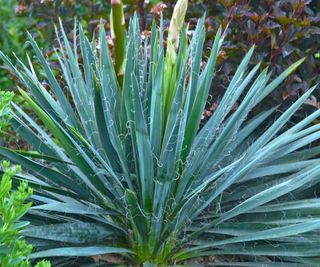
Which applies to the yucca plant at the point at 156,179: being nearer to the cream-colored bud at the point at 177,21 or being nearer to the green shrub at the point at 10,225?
the cream-colored bud at the point at 177,21

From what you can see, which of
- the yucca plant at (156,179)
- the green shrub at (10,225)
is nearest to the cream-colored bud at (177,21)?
the yucca plant at (156,179)

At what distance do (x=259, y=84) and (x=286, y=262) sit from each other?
848 millimetres

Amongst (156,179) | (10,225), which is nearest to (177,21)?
(156,179)

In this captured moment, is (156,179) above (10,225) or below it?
below

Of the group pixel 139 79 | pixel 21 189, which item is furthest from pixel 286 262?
pixel 21 189

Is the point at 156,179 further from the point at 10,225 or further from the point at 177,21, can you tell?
the point at 10,225

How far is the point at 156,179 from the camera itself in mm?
3031

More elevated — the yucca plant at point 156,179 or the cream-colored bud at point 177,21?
the cream-colored bud at point 177,21

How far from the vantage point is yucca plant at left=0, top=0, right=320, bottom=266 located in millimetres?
3025

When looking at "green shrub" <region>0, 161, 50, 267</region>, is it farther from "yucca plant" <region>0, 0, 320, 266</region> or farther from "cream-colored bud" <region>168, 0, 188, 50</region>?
"cream-colored bud" <region>168, 0, 188, 50</region>

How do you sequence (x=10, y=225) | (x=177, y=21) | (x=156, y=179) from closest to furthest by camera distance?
(x=10, y=225), (x=156, y=179), (x=177, y=21)

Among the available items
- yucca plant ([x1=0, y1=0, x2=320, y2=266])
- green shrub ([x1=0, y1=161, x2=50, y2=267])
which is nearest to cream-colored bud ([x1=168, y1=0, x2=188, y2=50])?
yucca plant ([x1=0, y1=0, x2=320, y2=266])

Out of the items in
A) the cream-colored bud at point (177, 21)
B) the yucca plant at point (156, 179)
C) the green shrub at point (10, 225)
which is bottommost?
the yucca plant at point (156, 179)

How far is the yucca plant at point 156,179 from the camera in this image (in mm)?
3025
